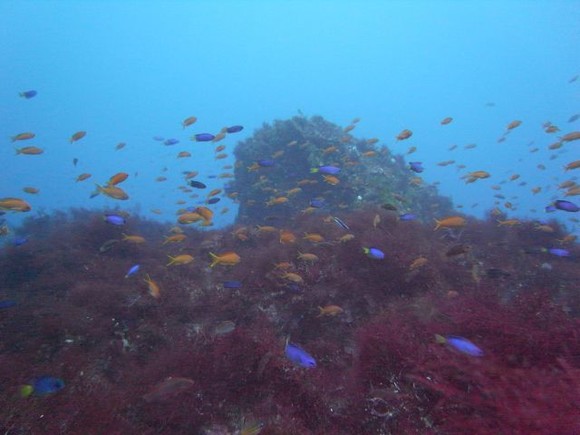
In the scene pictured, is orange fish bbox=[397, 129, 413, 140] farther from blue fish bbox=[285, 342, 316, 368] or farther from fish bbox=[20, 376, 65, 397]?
fish bbox=[20, 376, 65, 397]

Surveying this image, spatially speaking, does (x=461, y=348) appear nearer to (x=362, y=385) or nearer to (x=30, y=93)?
(x=362, y=385)

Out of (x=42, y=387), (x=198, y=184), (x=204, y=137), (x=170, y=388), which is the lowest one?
(x=42, y=387)

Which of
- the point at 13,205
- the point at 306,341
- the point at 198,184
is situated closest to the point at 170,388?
the point at 306,341

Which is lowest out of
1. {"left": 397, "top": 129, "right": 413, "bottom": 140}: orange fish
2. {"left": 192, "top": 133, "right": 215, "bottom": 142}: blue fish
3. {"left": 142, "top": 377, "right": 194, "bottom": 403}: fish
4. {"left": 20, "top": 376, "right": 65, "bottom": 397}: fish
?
{"left": 20, "top": 376, "right": 65, "bottom": 397}: fish

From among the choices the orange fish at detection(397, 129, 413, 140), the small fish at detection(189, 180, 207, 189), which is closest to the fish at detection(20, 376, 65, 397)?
the small fish at detection(189, 180, 207, 189)

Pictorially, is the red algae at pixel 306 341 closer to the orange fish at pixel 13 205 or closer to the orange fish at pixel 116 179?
the orange fish at pixel 13 205

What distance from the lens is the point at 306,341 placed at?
691 cm

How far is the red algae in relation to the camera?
3.71 meters

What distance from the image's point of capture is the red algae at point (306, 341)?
371 cm

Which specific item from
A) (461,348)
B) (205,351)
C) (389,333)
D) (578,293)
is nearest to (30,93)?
(205,351)

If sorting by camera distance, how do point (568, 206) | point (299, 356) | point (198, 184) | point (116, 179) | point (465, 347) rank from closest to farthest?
1. point (465, 347)
2. point (299, 356)
3. point (568, 206)
4. point (116, 179)
5. point (198, 184)

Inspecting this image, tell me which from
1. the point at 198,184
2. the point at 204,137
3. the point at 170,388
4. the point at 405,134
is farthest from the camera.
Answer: the point at 405,134

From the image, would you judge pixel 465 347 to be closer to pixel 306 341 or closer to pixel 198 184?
pixel 306 341

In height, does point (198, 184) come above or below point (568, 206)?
below
